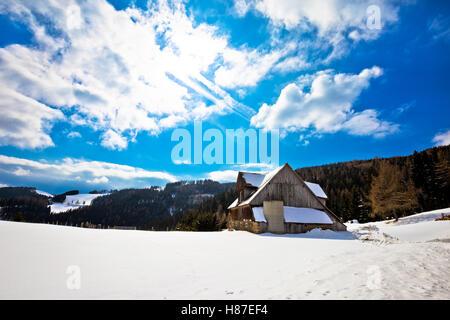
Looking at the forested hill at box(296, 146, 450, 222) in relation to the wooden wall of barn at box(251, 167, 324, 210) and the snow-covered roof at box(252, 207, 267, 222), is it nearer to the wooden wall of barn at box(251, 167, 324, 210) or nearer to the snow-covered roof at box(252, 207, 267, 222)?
the wooden wall of barn at box(251, 167, 324, 210)

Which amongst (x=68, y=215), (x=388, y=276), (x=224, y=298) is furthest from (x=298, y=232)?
(x=68, y=215)

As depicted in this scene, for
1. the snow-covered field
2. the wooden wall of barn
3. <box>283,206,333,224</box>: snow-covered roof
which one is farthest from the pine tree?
the snow-covered field

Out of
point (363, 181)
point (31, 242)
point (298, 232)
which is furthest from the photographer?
point (363, 181)

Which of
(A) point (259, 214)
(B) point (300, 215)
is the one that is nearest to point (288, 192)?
(B) point (300, 215)

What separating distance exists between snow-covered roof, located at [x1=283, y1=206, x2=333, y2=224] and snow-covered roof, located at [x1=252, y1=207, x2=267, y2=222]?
271cm

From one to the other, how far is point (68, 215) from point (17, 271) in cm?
22123

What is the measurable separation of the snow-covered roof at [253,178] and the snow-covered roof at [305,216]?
19.9 ft

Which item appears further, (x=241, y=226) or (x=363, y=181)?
(x=363, y=181)

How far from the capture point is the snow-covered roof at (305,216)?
967 inches

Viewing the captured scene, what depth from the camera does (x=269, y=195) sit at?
1025 inches

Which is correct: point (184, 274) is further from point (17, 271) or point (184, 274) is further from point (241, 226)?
point (241, 226)

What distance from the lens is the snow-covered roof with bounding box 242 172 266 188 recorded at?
3026cm

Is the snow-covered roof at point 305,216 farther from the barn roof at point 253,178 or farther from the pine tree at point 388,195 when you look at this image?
the pine tree at point 388,195

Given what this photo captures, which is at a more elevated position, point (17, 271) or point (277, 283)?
point (17, 271)
